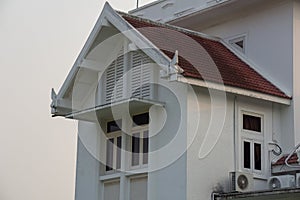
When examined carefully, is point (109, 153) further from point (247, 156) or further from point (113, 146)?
point (247, 156)

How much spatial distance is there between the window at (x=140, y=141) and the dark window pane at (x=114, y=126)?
0.56 meters

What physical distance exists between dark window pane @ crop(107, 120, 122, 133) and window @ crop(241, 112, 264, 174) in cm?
311

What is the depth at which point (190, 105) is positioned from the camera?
16.3 m

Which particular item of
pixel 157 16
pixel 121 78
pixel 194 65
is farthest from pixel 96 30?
pixel 157 16

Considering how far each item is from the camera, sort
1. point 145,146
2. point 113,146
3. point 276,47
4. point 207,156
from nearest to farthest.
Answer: point 207,156, point 145,146, point 113,146, point 276,47

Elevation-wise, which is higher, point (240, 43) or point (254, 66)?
point (240, 43)

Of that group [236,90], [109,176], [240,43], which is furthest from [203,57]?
[109,176]

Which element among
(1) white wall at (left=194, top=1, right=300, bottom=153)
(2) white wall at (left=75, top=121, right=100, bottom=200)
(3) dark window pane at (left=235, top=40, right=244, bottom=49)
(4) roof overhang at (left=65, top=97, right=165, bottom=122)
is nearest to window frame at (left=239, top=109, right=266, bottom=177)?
(1) white wall at (left=194, top=1, right=300, bottom=153)

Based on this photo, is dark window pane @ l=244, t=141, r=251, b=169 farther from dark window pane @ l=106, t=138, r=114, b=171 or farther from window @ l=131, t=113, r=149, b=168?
dark window pane @ l=106, t=138, r=114, b=171

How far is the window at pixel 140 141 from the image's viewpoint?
678 inches

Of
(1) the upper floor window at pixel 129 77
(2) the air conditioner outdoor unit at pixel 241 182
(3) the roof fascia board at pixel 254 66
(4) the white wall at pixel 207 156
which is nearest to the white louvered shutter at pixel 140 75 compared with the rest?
(1) the upper floor window at pixel 129 77

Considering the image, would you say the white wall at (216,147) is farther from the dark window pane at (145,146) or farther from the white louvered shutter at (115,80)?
the white louvered shutter at (115,80)

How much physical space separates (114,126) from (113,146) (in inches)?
20.2

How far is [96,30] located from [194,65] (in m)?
2.86
